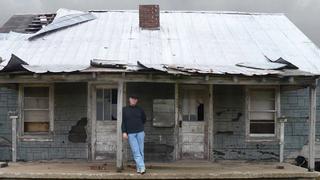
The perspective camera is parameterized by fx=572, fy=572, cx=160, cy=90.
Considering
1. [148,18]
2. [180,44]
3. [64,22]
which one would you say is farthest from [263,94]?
[64,22]

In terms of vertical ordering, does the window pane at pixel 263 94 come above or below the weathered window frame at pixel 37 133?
above

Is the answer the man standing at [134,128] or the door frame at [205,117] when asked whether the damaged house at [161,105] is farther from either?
the man standing at [134,128]

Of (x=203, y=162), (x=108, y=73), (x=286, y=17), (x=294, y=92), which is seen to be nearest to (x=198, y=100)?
(x=203, y=162)

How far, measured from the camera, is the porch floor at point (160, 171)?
41.0 ft

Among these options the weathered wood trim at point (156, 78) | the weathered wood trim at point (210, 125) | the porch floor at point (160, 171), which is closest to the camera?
the porch floor at point (160, 171)

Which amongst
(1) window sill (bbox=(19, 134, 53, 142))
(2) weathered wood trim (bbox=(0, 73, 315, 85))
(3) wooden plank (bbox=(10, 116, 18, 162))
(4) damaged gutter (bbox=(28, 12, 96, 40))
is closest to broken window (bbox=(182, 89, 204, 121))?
(2) weathered wood trim (bbox=(0, 73, 315, 85))

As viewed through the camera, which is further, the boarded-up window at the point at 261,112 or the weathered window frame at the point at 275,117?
the boarded-up window at the point at 261,112

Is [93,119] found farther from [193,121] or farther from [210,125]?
[210,125]

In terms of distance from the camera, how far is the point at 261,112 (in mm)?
16031

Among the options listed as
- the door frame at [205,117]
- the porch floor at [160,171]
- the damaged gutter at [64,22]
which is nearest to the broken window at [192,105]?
the door frame at [205,117]

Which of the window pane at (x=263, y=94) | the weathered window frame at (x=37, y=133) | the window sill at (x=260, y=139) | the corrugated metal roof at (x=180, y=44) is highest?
the corrugated metal roof at (x=180, y=44)

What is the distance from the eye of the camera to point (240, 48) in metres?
15.7

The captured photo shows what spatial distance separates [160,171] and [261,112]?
420 centimetres

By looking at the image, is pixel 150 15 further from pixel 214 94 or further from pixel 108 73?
pixel 108 73
